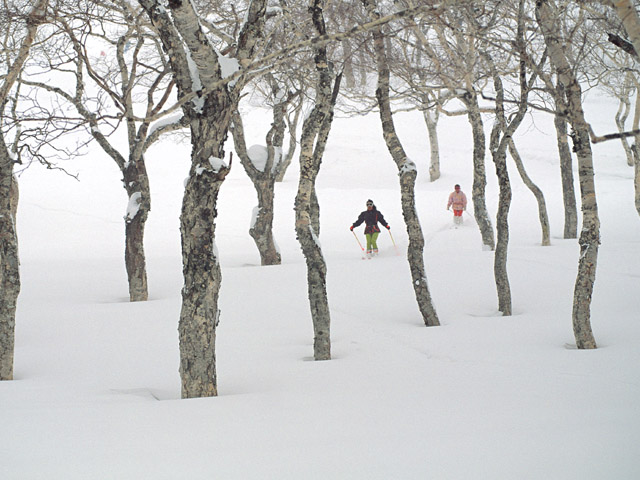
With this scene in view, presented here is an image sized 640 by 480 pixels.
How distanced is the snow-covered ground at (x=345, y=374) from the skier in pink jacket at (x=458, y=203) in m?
0.65

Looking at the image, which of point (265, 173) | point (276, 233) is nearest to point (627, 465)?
point (265, 173)

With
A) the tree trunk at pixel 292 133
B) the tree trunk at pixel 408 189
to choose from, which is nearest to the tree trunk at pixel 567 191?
the tree trunk at pixel 292 133

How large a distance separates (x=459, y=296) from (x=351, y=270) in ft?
9.63

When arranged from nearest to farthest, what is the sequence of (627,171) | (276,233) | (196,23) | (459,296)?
(196,23)
(459,296)
(276,233)
(627,171)

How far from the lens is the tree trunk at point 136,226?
11664 mm

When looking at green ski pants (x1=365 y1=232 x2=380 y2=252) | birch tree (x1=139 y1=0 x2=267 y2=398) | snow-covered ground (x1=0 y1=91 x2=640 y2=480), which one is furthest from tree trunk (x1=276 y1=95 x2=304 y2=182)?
birch tree (x1=139 y1=0 x2=267 y2=398)

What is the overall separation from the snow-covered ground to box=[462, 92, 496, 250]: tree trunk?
3.09ft

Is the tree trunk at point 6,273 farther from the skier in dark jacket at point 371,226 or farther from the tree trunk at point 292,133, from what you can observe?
the skier in dark jacket at point 371,226

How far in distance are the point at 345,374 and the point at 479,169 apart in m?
9.34

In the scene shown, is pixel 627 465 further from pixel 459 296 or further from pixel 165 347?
pixel 459 296

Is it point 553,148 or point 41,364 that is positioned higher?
point 553,148

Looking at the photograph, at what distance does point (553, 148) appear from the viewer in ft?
95.8

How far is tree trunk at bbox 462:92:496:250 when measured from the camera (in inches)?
531

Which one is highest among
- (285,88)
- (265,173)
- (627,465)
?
(285,88)
